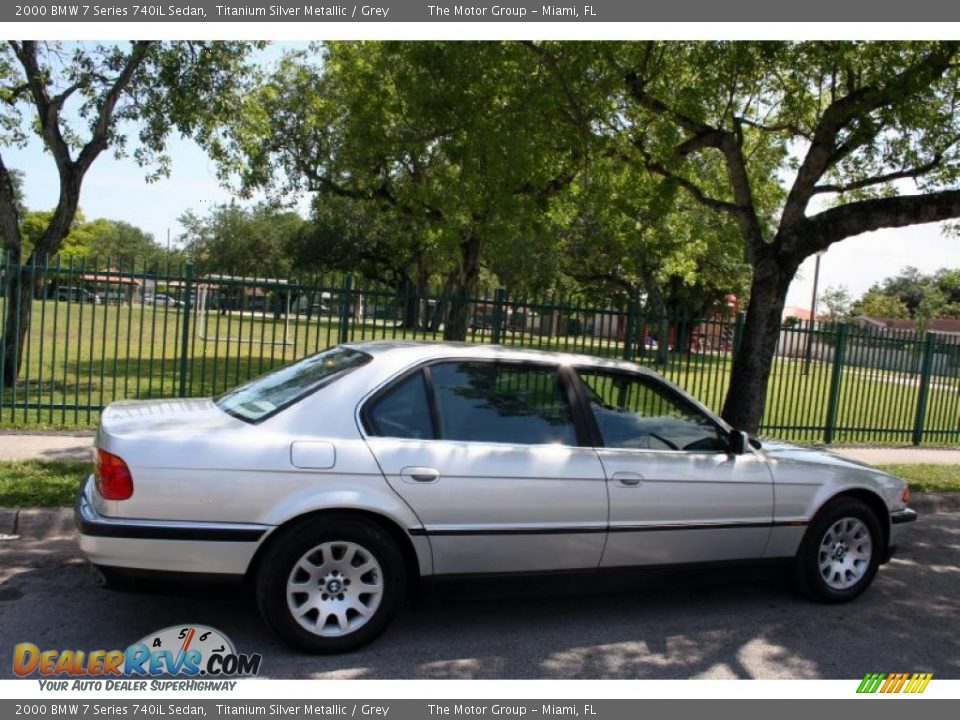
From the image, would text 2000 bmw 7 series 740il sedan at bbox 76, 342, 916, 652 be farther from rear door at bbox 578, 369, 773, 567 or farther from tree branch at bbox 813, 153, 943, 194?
tree branch at bbox 813, 153, 943, 194

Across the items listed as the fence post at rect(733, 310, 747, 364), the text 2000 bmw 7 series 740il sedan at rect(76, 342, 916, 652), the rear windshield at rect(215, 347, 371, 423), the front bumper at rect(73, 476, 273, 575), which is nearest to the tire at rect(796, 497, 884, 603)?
the text 2000 bmw 7 series 740il sedan at rect(76, 342, 916, 652)

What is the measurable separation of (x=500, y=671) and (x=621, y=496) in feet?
3.84

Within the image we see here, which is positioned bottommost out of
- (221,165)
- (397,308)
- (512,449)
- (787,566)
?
(787,566)

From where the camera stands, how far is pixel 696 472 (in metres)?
4.72

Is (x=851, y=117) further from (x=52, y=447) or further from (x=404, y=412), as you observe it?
(x=52, y=447)

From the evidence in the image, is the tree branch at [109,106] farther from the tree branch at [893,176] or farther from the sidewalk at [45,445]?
the tree branch at [893,176]

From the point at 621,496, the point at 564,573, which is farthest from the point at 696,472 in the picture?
the point at 564,573

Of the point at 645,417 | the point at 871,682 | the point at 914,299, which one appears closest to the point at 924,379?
the point at 645,417

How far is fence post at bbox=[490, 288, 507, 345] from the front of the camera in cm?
978

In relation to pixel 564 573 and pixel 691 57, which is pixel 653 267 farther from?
pixel 564 573

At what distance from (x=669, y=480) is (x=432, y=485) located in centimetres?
146

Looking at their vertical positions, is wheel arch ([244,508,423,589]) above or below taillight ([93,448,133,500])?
below

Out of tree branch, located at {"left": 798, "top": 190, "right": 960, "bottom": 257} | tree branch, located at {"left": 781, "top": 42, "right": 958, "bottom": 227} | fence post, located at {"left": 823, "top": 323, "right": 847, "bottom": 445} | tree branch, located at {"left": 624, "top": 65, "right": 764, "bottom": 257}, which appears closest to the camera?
tree branch, located at {"left": 781, "top": 42, "right": 958, "bottom": 227}

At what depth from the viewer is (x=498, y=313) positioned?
9961mm
